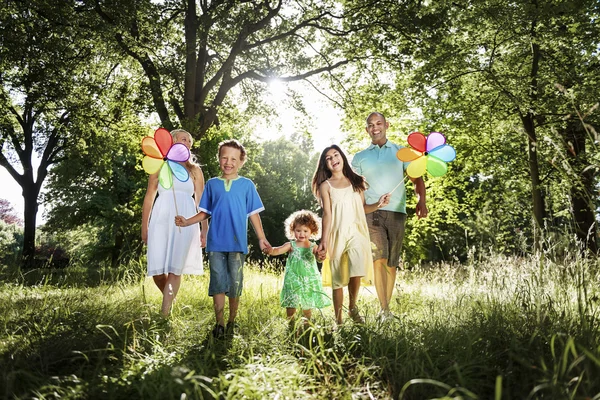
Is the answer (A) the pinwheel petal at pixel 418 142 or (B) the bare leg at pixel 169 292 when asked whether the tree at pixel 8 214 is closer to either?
(B) the bare leg at pixel 169 292

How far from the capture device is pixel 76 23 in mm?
11555

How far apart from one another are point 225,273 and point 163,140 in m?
1.34

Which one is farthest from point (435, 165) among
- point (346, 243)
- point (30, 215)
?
point (30, 215)

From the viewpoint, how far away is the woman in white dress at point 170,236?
5133mm

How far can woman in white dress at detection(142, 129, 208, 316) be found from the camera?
5133 millimetres

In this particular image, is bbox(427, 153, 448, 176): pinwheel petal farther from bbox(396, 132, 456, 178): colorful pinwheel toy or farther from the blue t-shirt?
the blue t-shirt

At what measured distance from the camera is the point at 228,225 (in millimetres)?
4680

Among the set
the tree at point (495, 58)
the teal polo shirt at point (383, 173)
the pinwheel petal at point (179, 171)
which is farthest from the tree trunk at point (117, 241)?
the teal polo shirt at point (383, 173)

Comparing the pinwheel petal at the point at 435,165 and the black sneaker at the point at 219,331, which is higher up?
the pinwheel petal at the point at 435,165

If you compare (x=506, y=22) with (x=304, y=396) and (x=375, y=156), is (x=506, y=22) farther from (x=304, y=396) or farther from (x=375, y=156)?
(x=304, y=396)

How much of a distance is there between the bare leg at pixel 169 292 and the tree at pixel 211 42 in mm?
7205

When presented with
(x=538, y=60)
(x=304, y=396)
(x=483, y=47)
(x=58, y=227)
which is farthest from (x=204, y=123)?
(x=58, y=227)

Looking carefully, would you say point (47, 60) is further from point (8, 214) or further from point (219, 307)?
point (8, 214)

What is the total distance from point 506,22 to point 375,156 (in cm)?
585
